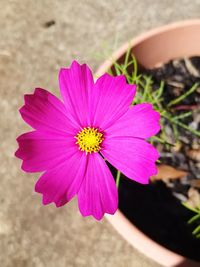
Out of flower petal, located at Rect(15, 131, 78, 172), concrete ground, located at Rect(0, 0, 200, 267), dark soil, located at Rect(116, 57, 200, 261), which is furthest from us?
concrete ground, located at Rect(0, 0, 200, 267)

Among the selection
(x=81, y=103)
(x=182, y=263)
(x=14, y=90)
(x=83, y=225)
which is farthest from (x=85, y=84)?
(x=14, y=90)

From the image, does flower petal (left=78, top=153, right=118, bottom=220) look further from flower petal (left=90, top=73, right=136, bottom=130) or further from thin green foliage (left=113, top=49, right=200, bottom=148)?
thin green foliage (left=113, top=49, right=200, bottom=148)

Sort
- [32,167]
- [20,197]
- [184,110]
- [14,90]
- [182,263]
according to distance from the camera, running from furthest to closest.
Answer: [14,90] < [20,197] < [184,110] < [182,263] < [32,167]

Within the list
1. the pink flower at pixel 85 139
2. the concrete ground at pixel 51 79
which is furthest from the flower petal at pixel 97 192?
the concrete ground at pixel 51 79

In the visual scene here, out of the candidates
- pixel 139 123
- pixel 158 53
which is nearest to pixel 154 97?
pixel 158 53

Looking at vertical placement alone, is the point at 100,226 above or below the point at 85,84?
below

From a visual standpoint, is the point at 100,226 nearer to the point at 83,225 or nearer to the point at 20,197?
the point at 83,225

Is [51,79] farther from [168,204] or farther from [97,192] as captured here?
[97,192]

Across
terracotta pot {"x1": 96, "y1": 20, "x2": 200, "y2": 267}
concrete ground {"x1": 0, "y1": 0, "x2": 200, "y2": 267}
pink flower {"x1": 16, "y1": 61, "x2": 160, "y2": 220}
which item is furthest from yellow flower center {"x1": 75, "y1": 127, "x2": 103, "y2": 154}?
concrete ground {"x1": 0, "y1": 0, "x2": 200, "y2": 267}
